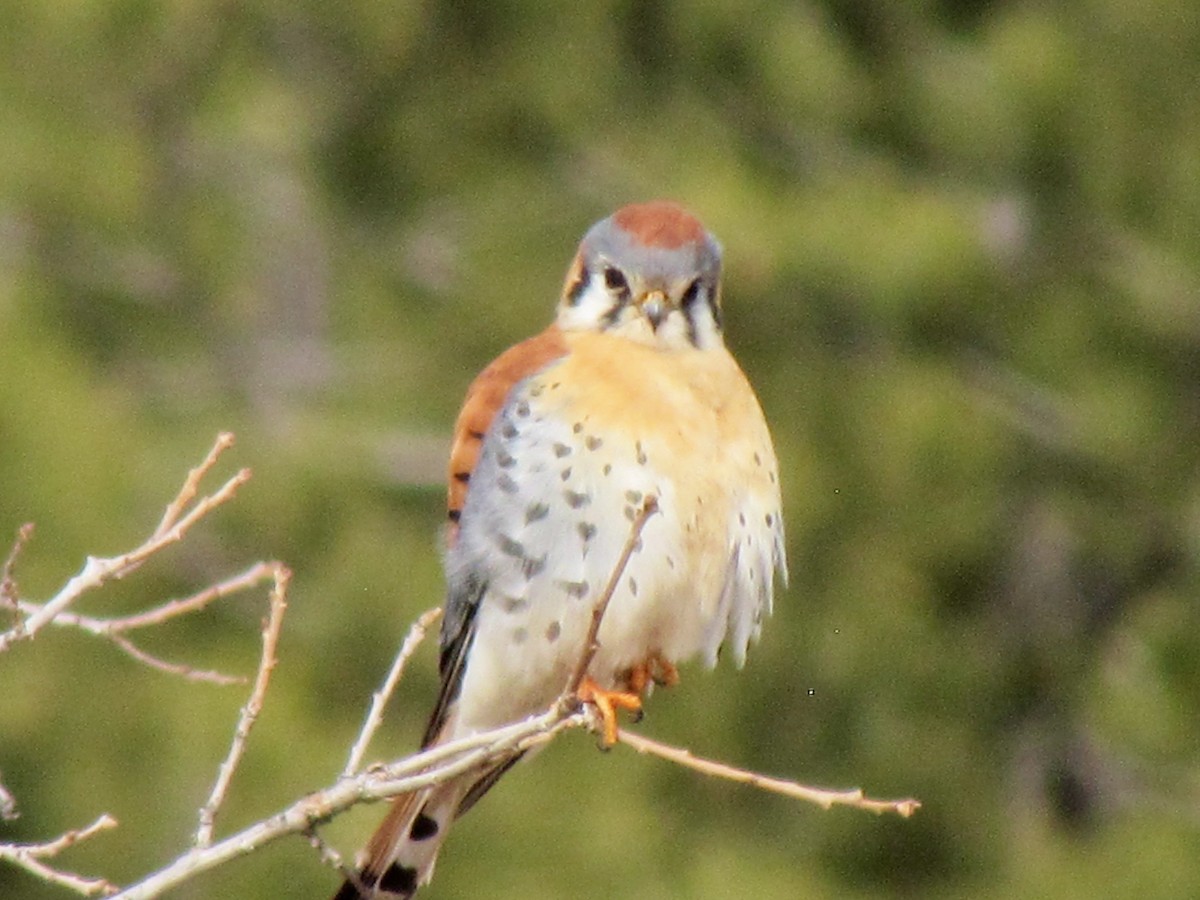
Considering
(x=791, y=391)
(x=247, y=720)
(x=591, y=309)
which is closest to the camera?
(x=247, y=720)

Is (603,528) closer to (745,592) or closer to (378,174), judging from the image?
(745,592)

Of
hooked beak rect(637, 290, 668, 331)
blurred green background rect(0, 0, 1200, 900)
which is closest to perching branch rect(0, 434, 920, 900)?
hooked beak rect(637, 290, 668, 331)

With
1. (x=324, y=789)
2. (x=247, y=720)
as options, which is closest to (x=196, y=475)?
(x=247, y=720)

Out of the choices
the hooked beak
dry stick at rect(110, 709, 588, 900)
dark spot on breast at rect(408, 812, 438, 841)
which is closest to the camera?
dry stick at rect(110, 709, 588, 900)

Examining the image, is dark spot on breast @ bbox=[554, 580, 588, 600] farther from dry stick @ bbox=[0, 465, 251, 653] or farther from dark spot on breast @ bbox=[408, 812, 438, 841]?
A: dry stick @ bbox=[0, 465, 251, 653]

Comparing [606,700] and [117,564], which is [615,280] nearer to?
[606,700]

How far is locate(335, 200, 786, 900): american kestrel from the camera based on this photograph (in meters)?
4.18

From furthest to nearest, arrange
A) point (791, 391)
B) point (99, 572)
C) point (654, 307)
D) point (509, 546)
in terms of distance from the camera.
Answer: point (791, 391)
point (654, 307)
point (509, 546)
point (99, 572)

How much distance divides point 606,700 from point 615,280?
A: 0.86m

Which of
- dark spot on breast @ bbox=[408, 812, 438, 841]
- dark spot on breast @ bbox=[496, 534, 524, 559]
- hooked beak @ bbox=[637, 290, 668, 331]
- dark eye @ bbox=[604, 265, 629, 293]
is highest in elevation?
dark eye @ bbox=[604, 265, 629, 293]

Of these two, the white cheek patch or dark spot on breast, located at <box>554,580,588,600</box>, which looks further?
the white cheek patch

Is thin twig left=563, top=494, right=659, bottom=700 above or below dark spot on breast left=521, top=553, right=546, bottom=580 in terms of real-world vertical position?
below

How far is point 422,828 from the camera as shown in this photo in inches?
180

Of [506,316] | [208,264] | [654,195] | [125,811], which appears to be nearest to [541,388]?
[125,811]
